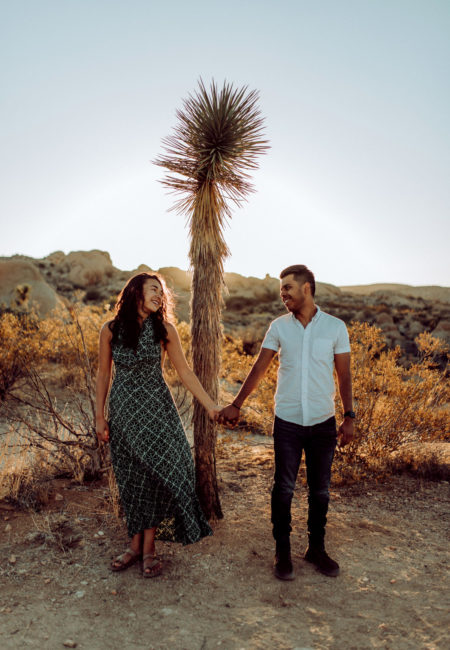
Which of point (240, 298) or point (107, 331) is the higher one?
point (240, 298)

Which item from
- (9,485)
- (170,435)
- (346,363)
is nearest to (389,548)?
(346,363)

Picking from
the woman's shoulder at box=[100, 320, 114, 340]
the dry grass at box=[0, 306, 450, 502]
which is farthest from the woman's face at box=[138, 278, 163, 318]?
the dry grass at box=[0, 306, 450, 502]

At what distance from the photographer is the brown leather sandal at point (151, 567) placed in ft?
10.1

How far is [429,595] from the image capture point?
9.56 feet

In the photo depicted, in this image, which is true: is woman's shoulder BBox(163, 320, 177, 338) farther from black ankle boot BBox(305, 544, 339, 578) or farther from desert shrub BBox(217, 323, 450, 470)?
desert shrub BBox(217, 323, 450, 470)

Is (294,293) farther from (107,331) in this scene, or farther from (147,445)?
(147,445)

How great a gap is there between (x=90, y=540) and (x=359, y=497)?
2.58 metres

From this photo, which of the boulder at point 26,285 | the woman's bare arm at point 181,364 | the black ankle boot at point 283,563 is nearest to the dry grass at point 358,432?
the woman's bare arm at point 181,364

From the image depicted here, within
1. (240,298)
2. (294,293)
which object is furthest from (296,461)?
(240,298)

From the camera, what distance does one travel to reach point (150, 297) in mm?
3180

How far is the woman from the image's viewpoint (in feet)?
10.2

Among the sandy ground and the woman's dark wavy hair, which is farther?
the woman's dark wavy hair

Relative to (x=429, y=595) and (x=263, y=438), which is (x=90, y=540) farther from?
(x=263, y=438)

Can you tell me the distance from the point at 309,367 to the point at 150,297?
1.14m
